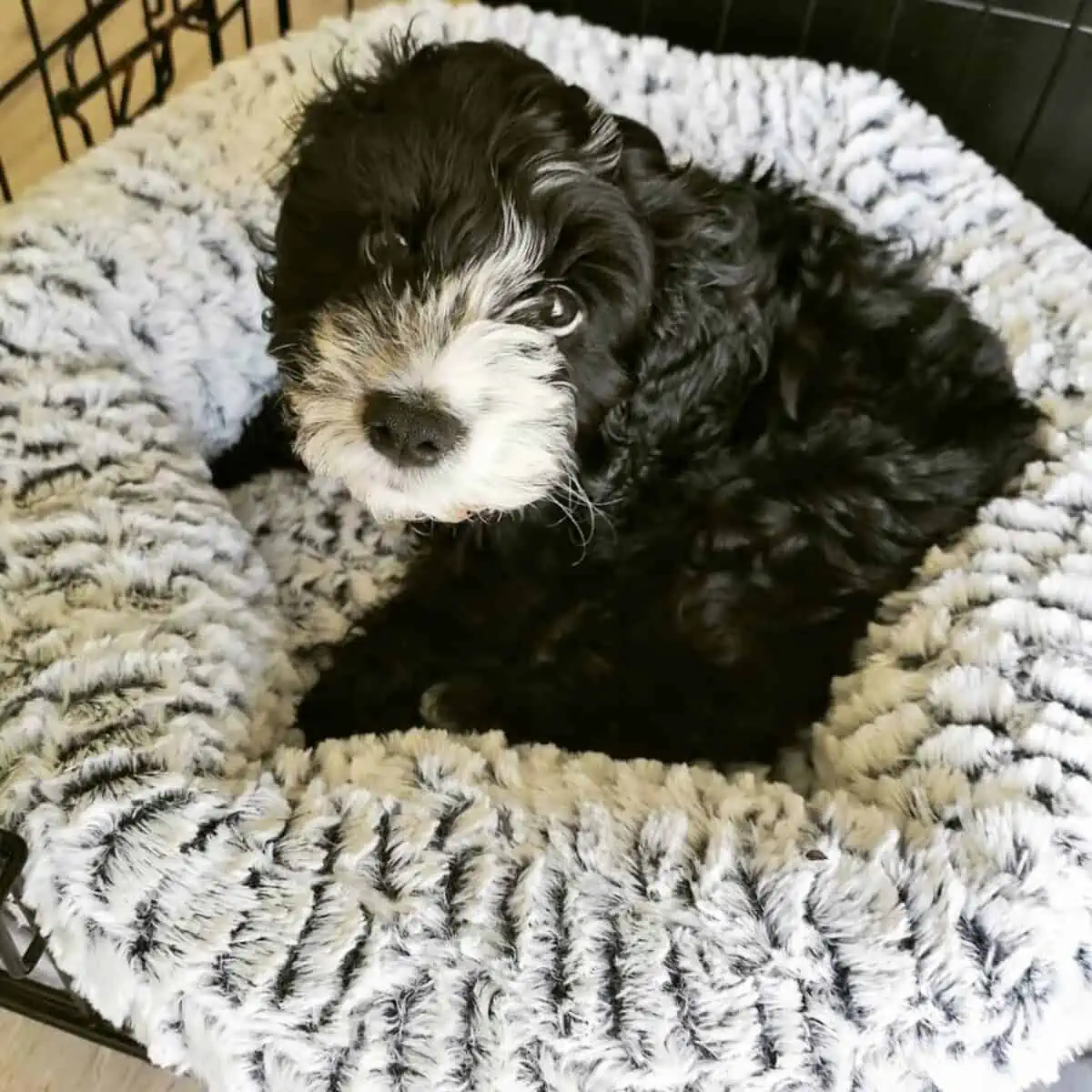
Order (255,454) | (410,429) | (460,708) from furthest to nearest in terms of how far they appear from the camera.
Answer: (255,454) → (460,708) → (410,429)

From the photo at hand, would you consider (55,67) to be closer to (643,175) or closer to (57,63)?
(57,63)

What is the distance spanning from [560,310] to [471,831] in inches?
23.6

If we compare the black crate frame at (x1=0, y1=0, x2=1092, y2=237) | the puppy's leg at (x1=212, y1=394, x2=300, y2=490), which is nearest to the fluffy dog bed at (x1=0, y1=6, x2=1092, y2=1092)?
the puppy's leg at (x1=212, y1=394, x2=300, y2=490)

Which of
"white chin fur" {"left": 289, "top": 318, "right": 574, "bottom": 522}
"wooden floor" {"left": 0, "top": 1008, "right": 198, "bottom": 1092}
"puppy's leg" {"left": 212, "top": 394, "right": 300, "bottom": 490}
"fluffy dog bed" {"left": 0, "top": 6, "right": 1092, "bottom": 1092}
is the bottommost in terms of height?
"wooden floor" {"left": 0, "top": 1008, "right": 198, "bottom": 1092}

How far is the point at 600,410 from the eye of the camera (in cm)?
158

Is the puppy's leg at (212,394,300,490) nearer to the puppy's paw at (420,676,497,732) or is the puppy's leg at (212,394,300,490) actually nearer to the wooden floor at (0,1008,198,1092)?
the puppy's paw at (420,676,497,732)

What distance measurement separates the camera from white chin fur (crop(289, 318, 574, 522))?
4.49 ft

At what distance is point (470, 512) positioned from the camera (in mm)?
1615

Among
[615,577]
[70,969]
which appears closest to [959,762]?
[615,577]

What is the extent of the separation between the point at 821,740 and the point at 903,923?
14.0 inches

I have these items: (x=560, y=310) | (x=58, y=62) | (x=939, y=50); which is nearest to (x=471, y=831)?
(x=560, y=310)

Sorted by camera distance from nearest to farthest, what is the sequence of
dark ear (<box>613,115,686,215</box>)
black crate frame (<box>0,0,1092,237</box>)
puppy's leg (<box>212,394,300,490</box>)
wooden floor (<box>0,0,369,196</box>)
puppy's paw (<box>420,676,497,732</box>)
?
dark ear (<box>613,115,686,215</box>), puppy's paw (<box>420,676,497,732</box>), puppy's leg (<box>212,394,300,490</box>), black crate frame (<box>0,0,1092,237</box>), wooden floor (<box>0,0,369,196</box>)

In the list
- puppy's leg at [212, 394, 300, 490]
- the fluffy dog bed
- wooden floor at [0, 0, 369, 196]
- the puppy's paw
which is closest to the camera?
the fluffy dog bed

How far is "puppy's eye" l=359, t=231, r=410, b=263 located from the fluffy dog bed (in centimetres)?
49
